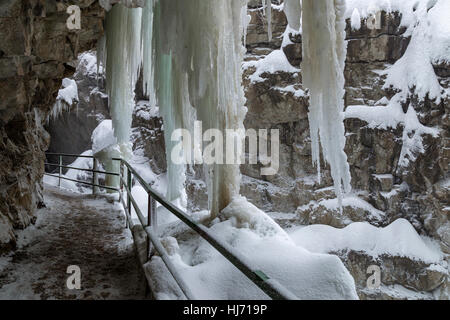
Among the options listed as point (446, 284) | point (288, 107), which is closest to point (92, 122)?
point (288, 107)

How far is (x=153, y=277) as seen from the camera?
2012mm

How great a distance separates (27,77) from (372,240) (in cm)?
1356

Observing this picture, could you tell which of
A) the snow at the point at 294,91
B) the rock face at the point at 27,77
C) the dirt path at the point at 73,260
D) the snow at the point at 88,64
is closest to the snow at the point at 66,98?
the snow at the point at 88,64

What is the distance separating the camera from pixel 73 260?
2.88m

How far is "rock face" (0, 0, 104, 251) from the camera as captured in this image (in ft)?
9.80

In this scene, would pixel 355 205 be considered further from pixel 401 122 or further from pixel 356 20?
pixel 356 20

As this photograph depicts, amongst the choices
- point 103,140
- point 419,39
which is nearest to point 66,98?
point 103,140

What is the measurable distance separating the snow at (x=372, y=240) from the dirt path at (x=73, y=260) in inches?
418

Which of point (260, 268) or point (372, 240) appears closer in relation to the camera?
point (260, 268)

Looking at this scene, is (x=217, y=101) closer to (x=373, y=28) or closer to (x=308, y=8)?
(x=308, y=8)

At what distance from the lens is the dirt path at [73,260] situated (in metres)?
2.26

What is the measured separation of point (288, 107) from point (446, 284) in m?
9.79

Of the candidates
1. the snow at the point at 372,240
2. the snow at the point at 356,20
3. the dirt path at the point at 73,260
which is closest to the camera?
the dirt path at the point at 73,260

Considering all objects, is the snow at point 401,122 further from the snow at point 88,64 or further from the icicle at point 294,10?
the snow at point 88,64
